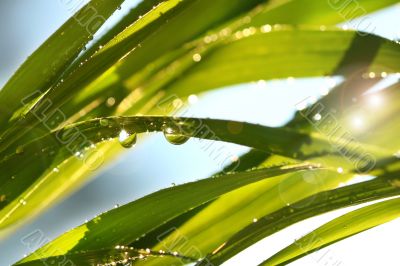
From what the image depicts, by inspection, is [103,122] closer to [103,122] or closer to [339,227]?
[103,122]

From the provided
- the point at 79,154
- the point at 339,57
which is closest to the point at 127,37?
the point at 79,154

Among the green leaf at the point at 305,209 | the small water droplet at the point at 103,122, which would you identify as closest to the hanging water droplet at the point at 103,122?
the small water droplet at the point at 103,122

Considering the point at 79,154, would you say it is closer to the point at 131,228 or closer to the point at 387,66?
the point at 131,228

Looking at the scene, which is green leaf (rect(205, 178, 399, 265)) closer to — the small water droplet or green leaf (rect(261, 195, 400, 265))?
→ green leaf (rect(261, 195, 400, 265))

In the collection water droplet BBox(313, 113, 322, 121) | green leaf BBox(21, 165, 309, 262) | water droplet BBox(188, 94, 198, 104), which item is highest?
water droplet BBox(188, 94, 198, 104)

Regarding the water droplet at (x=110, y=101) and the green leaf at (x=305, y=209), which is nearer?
the green leaf at (x=305, y=209)

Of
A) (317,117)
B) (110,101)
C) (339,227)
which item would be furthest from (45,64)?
(339,227)

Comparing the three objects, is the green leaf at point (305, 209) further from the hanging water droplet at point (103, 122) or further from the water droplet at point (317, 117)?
the hanging water droplet at point (103, 122)

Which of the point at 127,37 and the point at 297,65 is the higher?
the point at 127,37

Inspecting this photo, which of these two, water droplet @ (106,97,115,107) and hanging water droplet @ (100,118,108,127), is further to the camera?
water droplet @ (106,97,115,107)

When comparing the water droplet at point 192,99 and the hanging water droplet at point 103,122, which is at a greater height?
the hanging water droplet at point 103,122

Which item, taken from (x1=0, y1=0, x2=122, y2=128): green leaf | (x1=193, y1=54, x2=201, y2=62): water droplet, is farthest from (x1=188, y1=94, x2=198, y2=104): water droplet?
(x1=0, y1=0, x2=122, y2=128): green leaf
